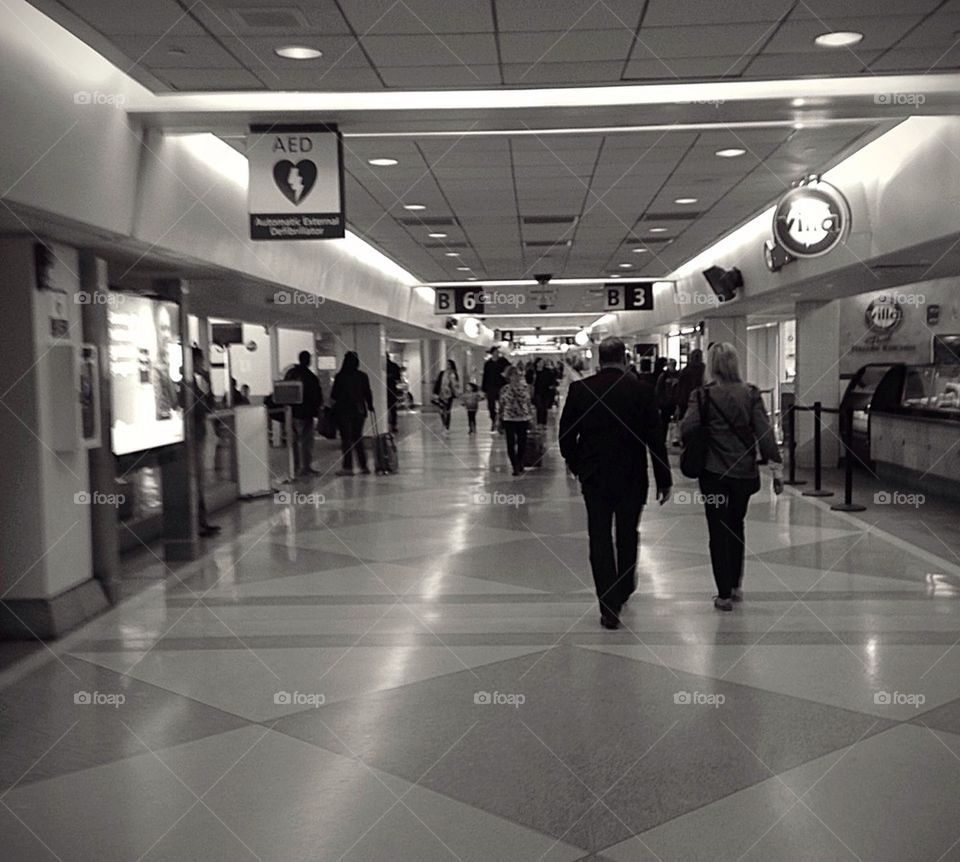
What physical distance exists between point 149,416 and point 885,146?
25.5 feet

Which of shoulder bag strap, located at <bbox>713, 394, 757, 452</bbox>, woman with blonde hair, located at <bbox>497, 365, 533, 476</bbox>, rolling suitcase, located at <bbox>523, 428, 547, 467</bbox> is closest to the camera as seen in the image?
shoulder bag strap, located at <bbox>713, 394, 757, 452</bbox>

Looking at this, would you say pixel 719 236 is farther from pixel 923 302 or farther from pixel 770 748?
pixel 770 748

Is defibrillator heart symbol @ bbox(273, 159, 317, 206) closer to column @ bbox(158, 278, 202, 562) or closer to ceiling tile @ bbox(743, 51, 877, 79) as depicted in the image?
column @ bbox(158, 278, 202, 562)

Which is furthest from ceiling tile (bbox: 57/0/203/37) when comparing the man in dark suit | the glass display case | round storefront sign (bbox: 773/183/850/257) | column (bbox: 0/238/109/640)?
the glass display case

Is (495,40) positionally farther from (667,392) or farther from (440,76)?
(667,392)

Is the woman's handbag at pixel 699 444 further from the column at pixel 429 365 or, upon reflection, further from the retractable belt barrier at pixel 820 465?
the column at pixel 429 365

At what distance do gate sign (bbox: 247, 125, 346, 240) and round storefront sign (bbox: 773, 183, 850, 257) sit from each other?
16.7ft

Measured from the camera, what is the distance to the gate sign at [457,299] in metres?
24.5

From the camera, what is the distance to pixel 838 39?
6301 mm

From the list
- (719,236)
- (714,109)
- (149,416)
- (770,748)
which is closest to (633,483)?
(770,748)

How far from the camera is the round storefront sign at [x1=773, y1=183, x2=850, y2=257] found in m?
10.5

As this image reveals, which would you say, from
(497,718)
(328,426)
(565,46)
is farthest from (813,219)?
(328,426)

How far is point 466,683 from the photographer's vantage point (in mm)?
5680

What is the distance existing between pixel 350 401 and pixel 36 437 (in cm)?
→ 926
